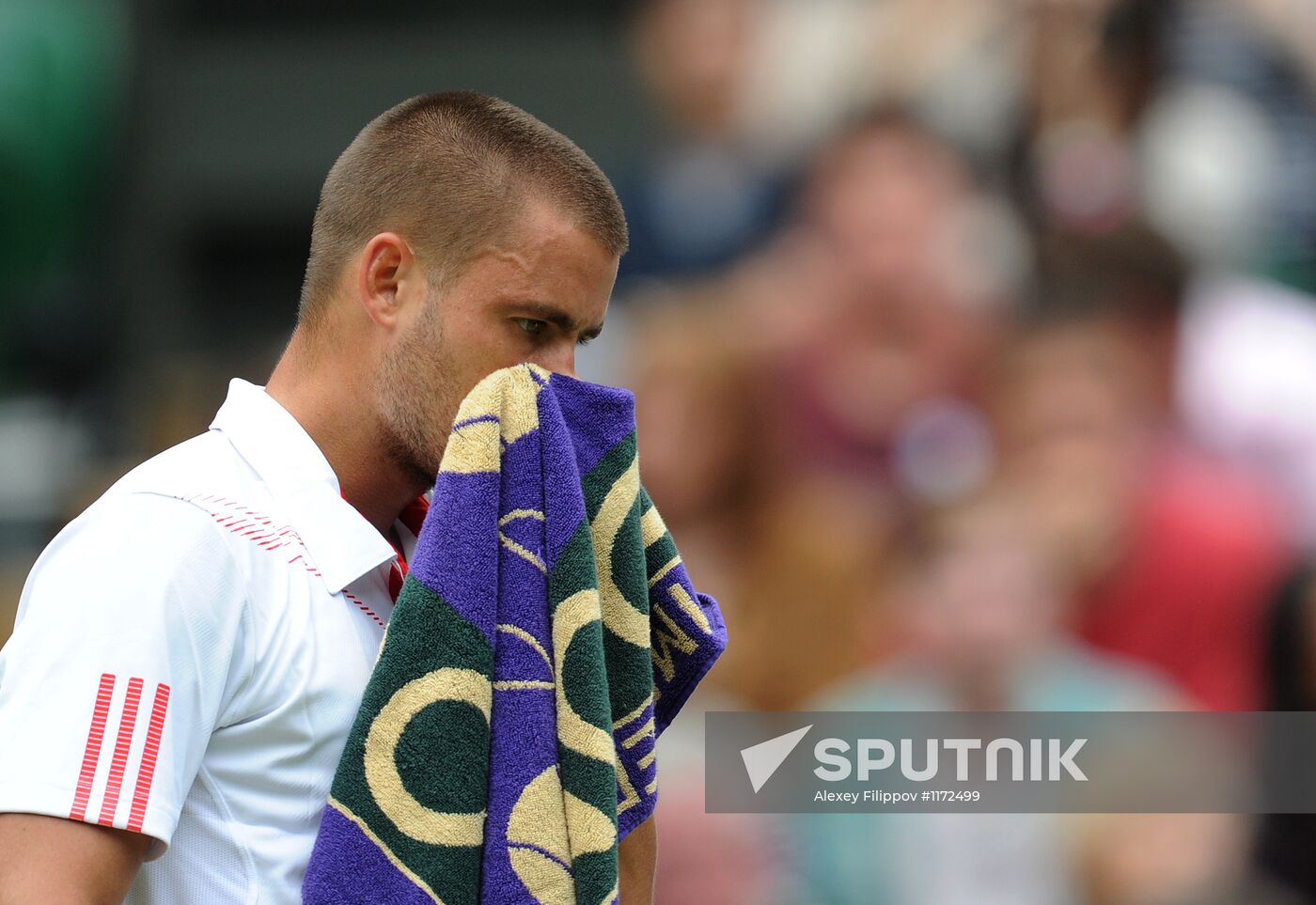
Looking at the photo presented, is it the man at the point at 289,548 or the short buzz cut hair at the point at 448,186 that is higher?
the short buzz cut hair at the point at 448,186

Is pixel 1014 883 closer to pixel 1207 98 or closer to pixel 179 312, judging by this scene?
pixel 1207 98

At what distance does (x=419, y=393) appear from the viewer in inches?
45.6

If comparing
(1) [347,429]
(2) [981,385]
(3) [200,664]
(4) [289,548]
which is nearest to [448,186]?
(1) [347,429]

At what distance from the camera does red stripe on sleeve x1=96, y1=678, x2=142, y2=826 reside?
3.10 feet

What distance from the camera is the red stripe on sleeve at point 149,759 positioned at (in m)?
0.95

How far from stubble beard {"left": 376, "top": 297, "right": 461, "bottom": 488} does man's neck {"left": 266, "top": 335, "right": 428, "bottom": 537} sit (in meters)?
0.02

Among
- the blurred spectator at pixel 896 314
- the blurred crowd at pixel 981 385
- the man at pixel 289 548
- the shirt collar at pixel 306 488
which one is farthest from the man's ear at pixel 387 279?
the blurred spectator at pixel 896 314

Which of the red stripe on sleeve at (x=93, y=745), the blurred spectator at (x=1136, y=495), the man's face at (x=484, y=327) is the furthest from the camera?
the blurred spectator at (x=1136, y=495)

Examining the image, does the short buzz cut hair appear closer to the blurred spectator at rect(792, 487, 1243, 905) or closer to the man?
the man

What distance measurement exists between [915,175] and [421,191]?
6.88 feet

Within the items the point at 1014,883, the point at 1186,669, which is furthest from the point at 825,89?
the point at 1014,883

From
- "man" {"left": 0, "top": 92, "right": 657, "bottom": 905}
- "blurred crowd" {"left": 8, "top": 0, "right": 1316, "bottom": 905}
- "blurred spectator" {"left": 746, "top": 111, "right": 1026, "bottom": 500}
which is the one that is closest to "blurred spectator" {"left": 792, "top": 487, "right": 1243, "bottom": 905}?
"blurred crowd" {"left": 8, "top": 0, "right": 1316, "bottom": 905}

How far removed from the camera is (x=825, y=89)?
3.23 m

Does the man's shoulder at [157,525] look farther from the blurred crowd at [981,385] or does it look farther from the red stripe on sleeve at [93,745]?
the blurred crowd at [981,385]
